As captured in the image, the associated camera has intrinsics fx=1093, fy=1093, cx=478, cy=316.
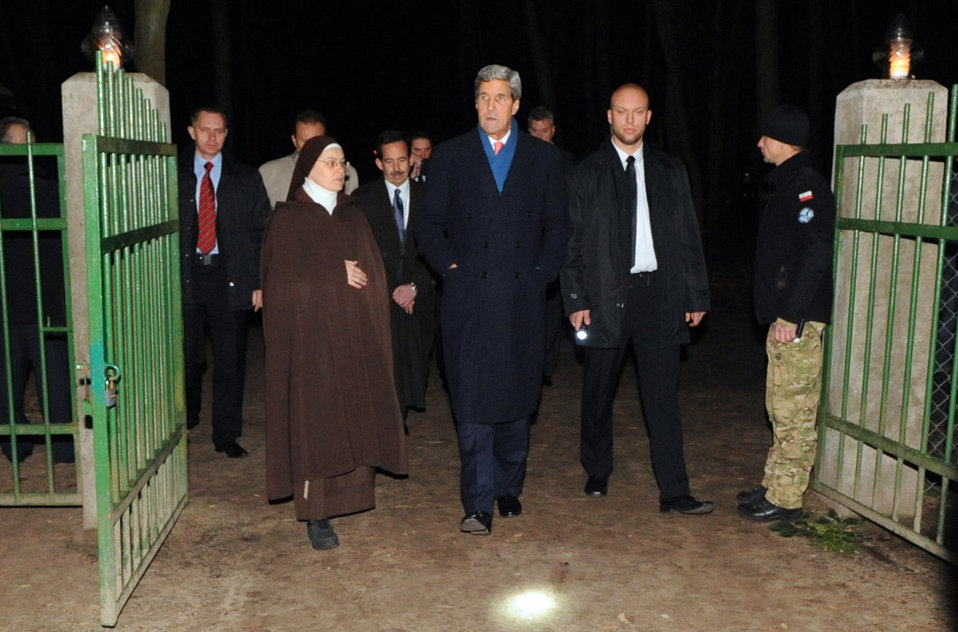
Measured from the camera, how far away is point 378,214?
25.2 feet

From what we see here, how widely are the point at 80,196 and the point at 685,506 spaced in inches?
143

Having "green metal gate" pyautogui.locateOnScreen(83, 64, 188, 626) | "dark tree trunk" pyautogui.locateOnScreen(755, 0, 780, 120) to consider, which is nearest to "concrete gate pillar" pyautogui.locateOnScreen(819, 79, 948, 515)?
"green metal gate" pyautogui.locateOnScreen(83, 64, 188, 626)

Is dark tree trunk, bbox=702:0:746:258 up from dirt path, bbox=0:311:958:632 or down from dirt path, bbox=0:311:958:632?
up

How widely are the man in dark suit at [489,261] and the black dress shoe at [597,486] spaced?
33.1 inches

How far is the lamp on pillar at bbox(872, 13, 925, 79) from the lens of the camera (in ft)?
19.4

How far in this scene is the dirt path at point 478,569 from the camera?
189 inches

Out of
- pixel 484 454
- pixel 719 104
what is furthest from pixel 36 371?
pixel 719 104

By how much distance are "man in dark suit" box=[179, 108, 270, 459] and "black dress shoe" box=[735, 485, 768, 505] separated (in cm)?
329

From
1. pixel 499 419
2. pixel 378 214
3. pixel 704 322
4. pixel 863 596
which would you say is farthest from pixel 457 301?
pixel 704 322

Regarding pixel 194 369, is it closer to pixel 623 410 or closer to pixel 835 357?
pixel 623 410

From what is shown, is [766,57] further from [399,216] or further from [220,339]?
[220,339]

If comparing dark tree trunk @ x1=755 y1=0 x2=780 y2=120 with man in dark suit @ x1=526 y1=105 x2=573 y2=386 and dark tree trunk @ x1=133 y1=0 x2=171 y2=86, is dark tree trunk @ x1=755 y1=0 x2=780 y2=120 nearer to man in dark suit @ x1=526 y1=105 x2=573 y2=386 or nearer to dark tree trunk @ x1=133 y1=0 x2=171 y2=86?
man in dark suit @ x1=526 y1=105 x2=573 y2=386

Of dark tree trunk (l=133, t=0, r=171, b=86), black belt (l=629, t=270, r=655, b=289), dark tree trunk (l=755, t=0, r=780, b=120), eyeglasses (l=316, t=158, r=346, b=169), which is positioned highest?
dark tree trunk (l=755, t=0, r=780, b=120)

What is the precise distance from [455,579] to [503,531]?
0.74 metres
